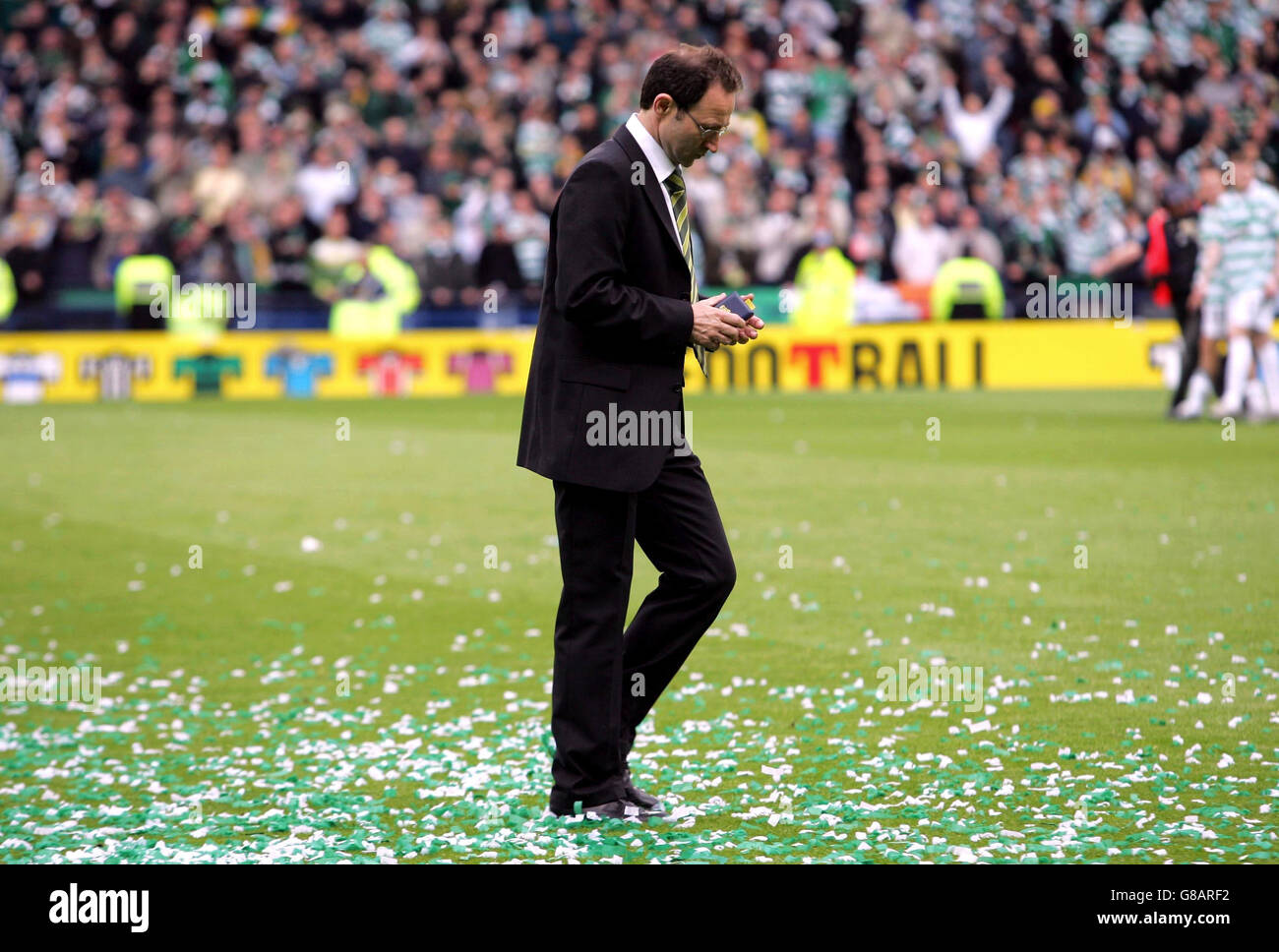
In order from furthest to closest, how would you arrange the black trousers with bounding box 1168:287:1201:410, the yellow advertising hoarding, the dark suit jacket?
the yellow advertising hoarding
the black trousers with bounding box 1168:287:1201:410
the dark suit jacket

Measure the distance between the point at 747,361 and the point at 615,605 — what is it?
20252 millimetres

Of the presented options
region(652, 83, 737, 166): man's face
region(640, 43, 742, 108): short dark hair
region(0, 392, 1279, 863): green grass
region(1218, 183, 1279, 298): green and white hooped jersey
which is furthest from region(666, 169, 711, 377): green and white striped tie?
region(1218, 183, 1279, 298): green and white hooped jersey

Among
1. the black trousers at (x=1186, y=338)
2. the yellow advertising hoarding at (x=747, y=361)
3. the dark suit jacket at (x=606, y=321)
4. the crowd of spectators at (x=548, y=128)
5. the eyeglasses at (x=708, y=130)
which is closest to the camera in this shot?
the dark suit jacket at (x=606, y=321)

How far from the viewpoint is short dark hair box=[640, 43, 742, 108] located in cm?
546

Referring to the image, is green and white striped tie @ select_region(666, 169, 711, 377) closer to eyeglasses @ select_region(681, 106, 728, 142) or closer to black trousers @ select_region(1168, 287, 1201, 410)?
eyeglasses @ select_region(681, 106, 728, 142)

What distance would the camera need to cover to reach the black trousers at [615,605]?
18.5 ft

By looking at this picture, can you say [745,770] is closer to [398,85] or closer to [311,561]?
[311,561]

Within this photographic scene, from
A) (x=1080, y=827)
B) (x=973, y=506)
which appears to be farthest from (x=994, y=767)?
(x=973, y=506)

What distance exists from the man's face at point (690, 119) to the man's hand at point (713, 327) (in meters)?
0.46

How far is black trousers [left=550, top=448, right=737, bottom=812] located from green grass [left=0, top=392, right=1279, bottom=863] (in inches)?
9.5

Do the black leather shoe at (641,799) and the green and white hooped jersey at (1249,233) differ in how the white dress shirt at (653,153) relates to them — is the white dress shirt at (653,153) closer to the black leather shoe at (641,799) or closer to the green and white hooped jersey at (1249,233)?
the black leather shoe at (641,799)

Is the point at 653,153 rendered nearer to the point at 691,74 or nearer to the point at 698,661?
the point at 691,74

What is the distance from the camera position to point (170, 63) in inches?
1046

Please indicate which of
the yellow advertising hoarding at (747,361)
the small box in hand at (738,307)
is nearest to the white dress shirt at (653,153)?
the small box in hand at (738,307)
